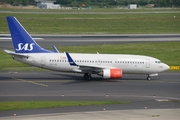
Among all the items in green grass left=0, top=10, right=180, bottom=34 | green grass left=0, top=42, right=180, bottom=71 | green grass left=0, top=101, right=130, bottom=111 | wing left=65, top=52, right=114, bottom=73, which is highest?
wing left=65, top=52, right=114, bottom=73

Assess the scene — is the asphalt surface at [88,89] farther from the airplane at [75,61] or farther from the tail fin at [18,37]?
the tail fin at [18,37]

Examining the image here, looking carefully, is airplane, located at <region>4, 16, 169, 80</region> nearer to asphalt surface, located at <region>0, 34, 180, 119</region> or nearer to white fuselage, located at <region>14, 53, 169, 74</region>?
white fuselage, located at <region>14, 53, 169, 74</region>

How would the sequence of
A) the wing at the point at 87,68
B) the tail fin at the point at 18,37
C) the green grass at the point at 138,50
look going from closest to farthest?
the wing at the point at 87,68 < the tail fin at the point at 18,37 < the green grass at the point at 138,50

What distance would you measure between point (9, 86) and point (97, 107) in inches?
513

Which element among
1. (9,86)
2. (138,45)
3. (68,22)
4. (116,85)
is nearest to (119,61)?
(116,85)

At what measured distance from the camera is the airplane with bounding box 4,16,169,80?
51688mm

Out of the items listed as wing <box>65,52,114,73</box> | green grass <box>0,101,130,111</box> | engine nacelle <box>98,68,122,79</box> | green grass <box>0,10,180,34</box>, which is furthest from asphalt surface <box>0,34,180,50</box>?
green grass <box>0,101,130,111</box>

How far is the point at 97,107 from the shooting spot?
124ft

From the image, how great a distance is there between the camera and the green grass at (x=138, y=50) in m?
67.1

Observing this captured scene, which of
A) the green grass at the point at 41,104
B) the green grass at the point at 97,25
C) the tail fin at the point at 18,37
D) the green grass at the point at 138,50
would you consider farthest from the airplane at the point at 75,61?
the green grass at the point at 97,25

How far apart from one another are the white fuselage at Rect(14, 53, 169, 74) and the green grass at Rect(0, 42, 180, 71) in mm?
11445

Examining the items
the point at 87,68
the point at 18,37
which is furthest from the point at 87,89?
the point at 18,37

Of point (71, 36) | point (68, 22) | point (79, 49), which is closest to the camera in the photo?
point (79, 49)

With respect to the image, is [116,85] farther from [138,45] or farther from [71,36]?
[71,36]
